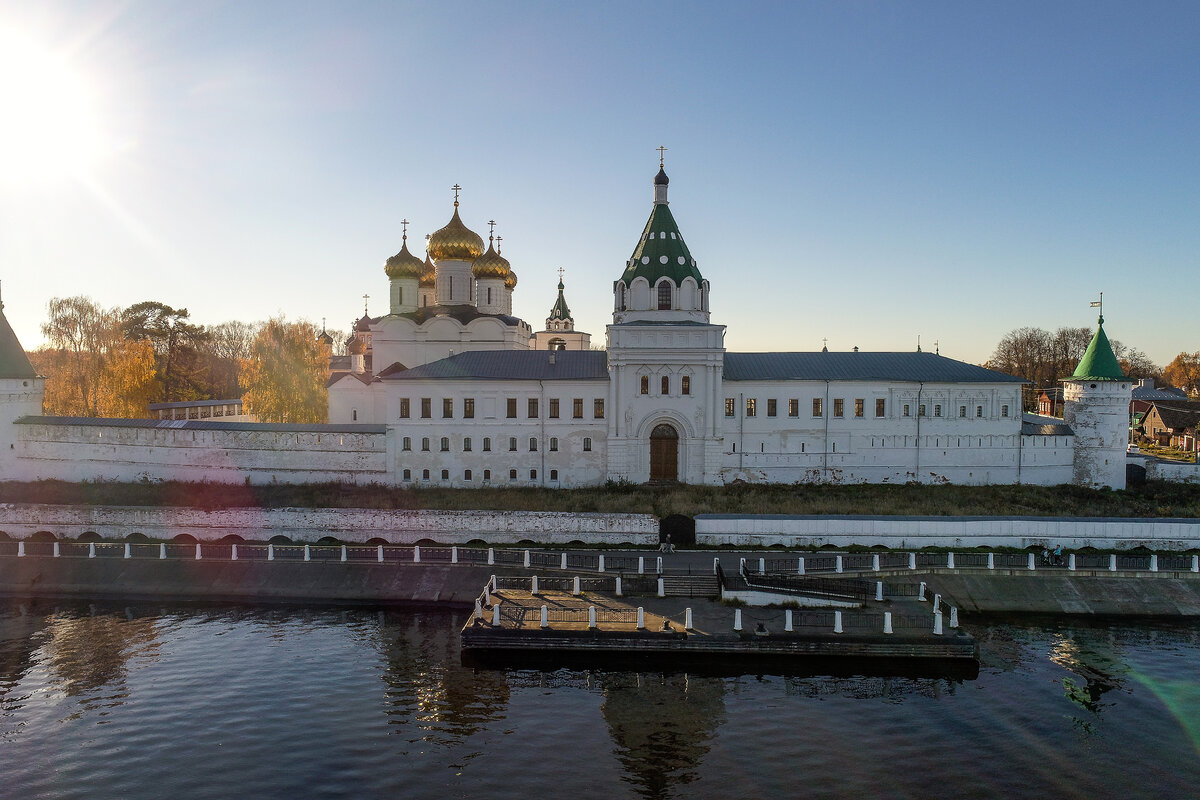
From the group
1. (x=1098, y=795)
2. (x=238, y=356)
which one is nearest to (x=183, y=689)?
(x=1098, y=795)

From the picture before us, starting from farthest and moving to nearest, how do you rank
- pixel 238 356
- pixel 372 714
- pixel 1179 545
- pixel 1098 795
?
pixel 238 356, pixel 1179 545, pixel 372 714, pixel 1098 795

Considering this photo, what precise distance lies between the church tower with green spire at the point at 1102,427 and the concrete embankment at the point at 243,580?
26.9 meters

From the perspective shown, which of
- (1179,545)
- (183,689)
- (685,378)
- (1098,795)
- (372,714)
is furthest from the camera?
(685,378)

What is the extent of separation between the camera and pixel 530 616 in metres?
21.3

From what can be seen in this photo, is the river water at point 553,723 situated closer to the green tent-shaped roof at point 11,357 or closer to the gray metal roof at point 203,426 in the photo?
the gray metal roof at point 203,426

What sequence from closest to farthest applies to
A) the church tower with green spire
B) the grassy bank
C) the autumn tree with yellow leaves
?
1. the grassy bank
2. the church tower with green spire
3. the autumn tree with yellow leaves

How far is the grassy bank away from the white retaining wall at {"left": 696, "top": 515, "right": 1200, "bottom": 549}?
273 cm

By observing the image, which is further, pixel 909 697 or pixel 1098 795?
pixel 909 697

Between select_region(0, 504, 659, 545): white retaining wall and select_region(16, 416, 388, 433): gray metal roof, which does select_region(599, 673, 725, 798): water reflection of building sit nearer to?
select_region(0, 504, 659, 545): white retaining wall

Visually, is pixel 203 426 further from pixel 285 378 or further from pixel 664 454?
pixel 664 454

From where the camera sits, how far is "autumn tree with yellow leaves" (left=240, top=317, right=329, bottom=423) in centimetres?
4806

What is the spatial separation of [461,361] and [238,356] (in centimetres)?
5959

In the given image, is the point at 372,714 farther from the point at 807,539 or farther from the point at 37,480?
the point at 37,480

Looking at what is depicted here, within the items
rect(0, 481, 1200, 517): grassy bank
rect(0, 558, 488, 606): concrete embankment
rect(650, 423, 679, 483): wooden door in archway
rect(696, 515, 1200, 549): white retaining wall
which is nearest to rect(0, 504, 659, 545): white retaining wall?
rect(0, 481, 1200, 517): grassy bank
